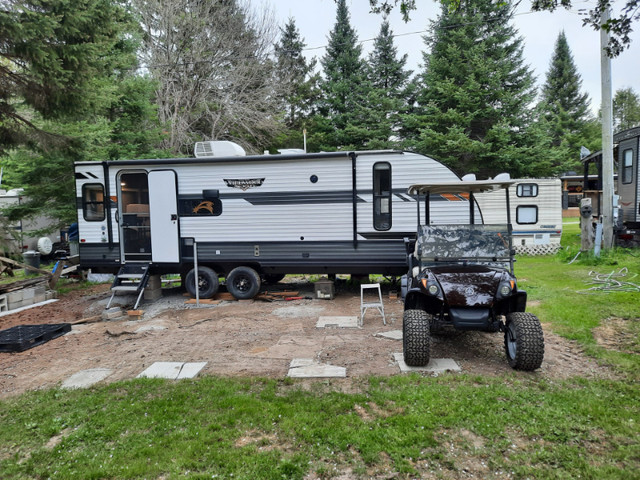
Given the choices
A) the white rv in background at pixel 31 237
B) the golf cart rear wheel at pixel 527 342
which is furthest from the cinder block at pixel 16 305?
the golf cart rear wheel at pixel 527 342

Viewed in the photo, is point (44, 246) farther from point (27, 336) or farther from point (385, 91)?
point (385, 91)

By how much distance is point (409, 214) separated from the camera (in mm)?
8227

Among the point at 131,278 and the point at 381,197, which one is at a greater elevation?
the point at 381,197

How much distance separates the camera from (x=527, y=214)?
13641 mm

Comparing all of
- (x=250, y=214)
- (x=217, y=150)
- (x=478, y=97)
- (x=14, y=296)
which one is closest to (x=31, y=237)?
(x=14, y=296)

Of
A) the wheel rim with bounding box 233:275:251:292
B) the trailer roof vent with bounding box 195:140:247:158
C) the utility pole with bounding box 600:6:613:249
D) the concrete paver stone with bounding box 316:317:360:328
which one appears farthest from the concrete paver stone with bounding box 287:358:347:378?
the utility pole with bounding box 600:6:613:249

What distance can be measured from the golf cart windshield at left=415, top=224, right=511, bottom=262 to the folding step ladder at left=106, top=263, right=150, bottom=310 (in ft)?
19.4

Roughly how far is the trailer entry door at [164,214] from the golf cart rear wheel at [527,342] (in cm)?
696

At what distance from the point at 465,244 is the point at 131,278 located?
267 inches

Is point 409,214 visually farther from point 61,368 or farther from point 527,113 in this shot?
point 527,113

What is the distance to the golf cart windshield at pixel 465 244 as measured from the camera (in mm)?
5223

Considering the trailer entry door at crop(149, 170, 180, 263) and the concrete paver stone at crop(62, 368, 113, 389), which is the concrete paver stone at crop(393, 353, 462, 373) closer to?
the concrete paver stone at crop(62, 368, 113, 389)

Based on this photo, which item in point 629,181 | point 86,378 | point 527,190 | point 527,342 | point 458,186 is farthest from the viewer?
point 527,190

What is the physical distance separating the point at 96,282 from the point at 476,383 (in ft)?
35.8
